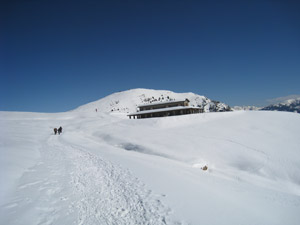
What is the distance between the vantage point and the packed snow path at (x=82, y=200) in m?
6.16

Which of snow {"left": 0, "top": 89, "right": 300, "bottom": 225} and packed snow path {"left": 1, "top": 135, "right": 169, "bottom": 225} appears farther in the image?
snow {"left": 0, "top": 89, "right": 300, "bottom": 225}

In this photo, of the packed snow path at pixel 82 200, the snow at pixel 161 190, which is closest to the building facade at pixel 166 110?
the snow at pixel 161 190

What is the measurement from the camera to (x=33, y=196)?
7430 mm

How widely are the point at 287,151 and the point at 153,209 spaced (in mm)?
19442

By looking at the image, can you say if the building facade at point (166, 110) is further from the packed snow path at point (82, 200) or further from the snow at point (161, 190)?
the packed snow path at point (82, 200)

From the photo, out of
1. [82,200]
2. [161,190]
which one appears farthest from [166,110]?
[82,200]

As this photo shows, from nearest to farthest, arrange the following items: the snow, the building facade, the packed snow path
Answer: the packed snow path < the snow < the building facade

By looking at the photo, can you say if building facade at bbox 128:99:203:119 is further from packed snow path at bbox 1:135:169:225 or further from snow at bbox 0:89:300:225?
packed snow path at bbox 1:135:169:225

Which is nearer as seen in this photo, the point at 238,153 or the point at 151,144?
the point at 238,153

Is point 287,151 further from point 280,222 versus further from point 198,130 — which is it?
point 280,222

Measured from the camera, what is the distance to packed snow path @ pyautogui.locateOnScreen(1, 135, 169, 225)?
6.16m

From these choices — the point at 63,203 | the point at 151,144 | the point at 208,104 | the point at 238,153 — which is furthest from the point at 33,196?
the point at 208,104

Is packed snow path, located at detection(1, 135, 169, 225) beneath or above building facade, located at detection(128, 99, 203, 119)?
beneath

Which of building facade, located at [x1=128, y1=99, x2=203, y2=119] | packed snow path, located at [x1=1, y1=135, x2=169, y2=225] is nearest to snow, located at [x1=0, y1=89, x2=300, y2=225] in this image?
packed snow path, located at [x1=1, y1=135, x2=169, y2=225]
